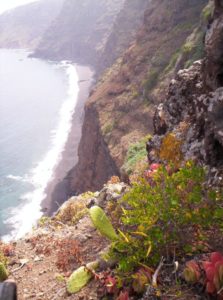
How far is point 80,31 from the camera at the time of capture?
177 metres

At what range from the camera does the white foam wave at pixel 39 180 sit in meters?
47.6

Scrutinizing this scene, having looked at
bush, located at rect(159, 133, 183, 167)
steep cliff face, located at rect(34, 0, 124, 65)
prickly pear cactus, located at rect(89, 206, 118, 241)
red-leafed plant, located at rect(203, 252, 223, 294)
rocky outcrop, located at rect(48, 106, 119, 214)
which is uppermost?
steep cliff face, located at rect(34, 0, 124, 65)

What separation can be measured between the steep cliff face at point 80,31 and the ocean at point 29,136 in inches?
897

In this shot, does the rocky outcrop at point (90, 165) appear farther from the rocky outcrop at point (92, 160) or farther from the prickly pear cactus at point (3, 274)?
the prickly pear cactus at point (3, 274)

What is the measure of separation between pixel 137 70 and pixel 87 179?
1362 cm

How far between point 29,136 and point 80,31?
11099cm

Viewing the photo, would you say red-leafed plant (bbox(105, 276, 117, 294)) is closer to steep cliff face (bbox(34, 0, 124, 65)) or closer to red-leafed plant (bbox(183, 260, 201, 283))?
red-leafed plant (bbox(183, 260, 201, 283))

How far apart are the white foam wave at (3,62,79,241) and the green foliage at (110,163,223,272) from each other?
3870 centimetres

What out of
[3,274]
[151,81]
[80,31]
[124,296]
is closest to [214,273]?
A: [124,296]

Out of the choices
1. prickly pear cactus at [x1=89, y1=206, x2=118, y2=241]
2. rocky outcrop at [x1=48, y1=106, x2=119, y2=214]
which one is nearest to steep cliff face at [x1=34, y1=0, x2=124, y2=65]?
rocky outcrop at [x1=48, y1=106, x2=119, y2=214]

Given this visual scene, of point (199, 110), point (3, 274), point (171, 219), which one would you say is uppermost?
point (199, 110)

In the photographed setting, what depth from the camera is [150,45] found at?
167 ft

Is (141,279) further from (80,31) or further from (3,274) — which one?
(80,31)

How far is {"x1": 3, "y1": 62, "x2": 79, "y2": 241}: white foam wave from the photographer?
47588 mm
